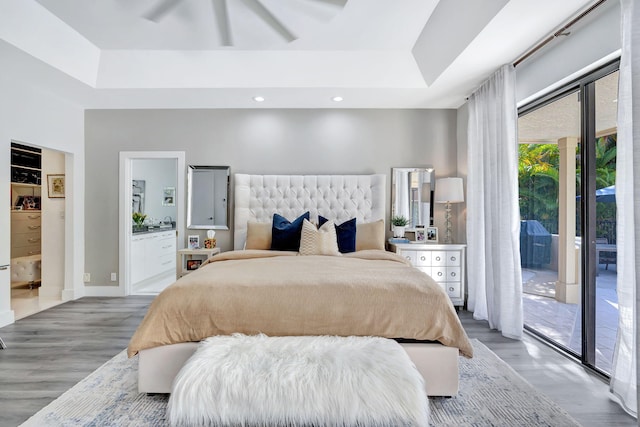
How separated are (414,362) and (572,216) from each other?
1.96 metres

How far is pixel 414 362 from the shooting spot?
6.45 ft

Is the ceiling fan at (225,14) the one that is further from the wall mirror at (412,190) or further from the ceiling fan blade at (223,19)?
the wall mirror at (412,190)

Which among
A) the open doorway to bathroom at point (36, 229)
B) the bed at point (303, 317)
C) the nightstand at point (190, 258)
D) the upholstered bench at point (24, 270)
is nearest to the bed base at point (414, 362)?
the bed at point (303, 317)

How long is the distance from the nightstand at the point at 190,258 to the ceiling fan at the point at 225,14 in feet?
7.86

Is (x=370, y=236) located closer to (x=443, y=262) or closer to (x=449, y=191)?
(x=443, y=262)

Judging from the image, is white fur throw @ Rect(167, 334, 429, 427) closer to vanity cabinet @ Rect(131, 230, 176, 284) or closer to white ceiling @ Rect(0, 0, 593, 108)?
white ceiling @ Rect(0, 0, 593, 108)

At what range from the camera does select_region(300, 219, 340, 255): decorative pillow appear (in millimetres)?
3479

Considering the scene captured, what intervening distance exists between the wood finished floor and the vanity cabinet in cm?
105

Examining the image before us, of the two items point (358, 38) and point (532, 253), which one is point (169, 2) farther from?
point (532, 253)

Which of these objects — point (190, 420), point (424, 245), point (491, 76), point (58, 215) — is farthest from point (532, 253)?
point (58, 215)

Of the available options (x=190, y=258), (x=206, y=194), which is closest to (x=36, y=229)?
(x=190, y=258)

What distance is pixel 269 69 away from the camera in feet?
12.2

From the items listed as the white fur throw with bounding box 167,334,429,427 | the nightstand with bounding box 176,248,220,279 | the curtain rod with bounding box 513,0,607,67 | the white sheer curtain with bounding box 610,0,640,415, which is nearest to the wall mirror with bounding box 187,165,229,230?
the nightstand with bounding box 176,248,220,279

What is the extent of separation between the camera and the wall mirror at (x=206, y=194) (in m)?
4.46
